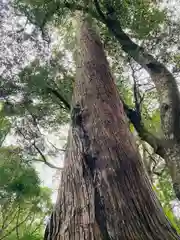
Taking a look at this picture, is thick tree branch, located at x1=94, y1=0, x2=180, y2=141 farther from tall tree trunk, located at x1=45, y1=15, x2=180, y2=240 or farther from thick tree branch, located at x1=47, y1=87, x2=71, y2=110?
thick tree branch, located at x1=47, y1=87, x2=71, y2=110

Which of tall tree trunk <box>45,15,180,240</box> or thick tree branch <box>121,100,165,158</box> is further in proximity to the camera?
thick tree branch <box>121,100,165,158</box>

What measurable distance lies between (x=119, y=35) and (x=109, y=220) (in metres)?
4.06

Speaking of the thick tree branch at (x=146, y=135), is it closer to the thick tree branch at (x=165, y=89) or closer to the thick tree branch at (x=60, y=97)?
the thick tree branch at (x=165, y=89)

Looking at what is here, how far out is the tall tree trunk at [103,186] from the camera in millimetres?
1592

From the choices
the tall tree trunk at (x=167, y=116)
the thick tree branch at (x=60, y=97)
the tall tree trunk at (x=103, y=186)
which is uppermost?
the thick tree branch at (x=60, y=97)

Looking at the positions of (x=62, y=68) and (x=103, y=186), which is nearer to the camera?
(x=103, y=186)

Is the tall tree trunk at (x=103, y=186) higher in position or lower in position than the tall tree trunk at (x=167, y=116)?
lower

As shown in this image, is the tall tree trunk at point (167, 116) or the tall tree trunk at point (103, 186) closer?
the tall tree trunk at point (103, 186)

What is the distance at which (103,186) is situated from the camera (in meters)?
1.85

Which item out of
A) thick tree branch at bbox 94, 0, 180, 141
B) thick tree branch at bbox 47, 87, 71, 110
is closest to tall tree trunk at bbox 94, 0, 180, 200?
thick tree branch at bbox 94, 0, 180, 141

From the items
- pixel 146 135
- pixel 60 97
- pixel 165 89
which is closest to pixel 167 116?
pixel 165 89

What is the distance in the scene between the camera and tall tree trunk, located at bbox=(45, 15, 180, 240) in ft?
5.22

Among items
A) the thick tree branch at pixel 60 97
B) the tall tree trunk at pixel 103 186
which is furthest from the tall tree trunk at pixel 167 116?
the thick tree branch at pixel 60 97

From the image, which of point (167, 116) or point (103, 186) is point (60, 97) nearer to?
point (167, 116)
